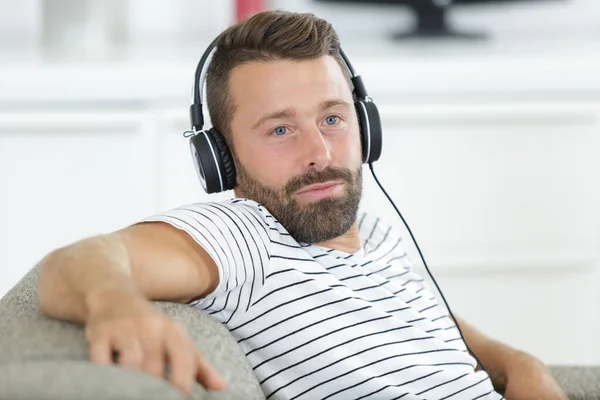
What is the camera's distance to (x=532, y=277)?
2.18 meters

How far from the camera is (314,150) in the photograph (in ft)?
4.09

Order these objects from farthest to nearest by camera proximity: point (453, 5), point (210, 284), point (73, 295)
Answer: point (453, 5) < point (210, 284) < point (73, 295)

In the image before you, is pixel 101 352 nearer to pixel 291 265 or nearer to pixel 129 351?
pixel 129 351

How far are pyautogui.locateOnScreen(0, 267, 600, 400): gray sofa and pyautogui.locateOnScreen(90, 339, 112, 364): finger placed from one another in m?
0.01

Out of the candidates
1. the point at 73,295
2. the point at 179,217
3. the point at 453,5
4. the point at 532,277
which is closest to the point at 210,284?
the point at 179,217

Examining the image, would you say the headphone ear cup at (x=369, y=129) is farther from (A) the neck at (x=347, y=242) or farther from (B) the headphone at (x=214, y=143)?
(A) the neck at (x=347, y=242)

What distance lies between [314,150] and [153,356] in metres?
0.57

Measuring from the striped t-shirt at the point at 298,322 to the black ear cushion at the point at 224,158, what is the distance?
0.31ft

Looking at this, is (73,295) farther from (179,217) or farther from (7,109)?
(7,109)

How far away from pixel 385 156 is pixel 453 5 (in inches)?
26.7

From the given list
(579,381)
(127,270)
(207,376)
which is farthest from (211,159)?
(579,381)

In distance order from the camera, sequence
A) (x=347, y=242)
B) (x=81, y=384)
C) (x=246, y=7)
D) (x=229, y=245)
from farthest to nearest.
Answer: (x=246, y=7) < (x=347, y=242) < (x=229, y=245) < (x=81, y=384)

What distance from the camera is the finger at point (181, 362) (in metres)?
0.72

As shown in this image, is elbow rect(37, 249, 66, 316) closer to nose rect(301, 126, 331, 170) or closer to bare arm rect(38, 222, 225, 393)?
bare arm rect(38, 222, 225, 393)
